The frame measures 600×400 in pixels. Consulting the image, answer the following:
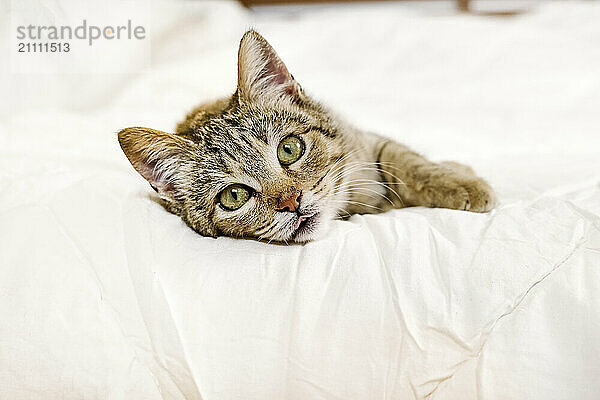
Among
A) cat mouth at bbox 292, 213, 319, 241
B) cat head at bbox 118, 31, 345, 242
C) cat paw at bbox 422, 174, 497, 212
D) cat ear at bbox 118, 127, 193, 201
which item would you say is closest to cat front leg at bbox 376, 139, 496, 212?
cat paw at bbox 422, 174, 497, 212

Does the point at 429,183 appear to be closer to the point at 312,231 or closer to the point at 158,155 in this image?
the point at 312,231

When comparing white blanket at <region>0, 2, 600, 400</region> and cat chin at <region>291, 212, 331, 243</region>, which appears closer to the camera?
white blanket at <region>0, 2, 600, 400</region>

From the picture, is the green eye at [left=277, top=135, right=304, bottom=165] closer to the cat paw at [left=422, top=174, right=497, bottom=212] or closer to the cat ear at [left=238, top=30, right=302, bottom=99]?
the cat ear at [left=238, top=30, right=302, bottom=99]

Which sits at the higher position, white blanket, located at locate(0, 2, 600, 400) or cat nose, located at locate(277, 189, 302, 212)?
cat nose, located at locate(277, 189, 302, 212)

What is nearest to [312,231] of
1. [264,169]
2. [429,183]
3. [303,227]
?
[303,227]

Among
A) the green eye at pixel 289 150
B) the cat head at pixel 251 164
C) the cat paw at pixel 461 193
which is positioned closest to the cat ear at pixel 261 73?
the cat head at pixel 251 164

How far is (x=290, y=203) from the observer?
1.05 m

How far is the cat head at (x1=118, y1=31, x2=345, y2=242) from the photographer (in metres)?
1.06

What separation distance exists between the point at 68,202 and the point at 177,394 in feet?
1.25

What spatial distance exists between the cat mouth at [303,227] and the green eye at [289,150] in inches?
5.0

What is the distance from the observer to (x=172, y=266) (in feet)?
3.11

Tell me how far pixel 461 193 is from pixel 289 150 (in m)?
0.33

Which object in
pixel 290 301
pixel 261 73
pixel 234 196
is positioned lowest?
pixel 290 301

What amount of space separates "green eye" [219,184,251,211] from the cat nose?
72mm
